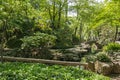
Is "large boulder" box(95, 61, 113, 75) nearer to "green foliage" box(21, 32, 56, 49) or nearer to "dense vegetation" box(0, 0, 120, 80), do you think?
"dense vegetation" box(0, 0, 120, 80)

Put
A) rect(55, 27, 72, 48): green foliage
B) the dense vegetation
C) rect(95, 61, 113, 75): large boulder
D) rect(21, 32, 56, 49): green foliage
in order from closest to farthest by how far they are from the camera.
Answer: the dense vegetation < rect(95, 61, 113, 75): large boulder < rect(21, 32, 56, 49): green foliage < rect(55, 27, 72, 48): green foliage

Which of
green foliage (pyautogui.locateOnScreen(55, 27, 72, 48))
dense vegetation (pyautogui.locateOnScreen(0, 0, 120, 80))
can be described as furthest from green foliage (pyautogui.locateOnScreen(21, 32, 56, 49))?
green foliage (pyautogui.locateOnScreen(55, 27, 72, 48))

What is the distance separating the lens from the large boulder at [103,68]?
30.8 feet

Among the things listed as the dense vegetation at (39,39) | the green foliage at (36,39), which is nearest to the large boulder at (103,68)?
the dense vegetation at (39,39)

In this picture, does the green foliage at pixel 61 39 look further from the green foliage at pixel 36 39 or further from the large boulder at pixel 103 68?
the large boulder at pixel 103 68

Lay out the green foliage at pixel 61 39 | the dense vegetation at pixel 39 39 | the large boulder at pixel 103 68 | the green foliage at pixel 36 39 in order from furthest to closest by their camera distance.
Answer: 1. the green foliage at pixel 61 39
2. the green foliage at pixel 36 39
3. the large boulder at pixel 103 68
4. the dense vegetation at pixel 39 39

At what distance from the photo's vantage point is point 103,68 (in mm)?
9352

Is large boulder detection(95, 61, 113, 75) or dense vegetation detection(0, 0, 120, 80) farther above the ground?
dense vegetation detection(0, 0, 120, 80)

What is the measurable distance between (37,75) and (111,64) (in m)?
5.51

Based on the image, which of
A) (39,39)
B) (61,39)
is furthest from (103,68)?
(61,39)

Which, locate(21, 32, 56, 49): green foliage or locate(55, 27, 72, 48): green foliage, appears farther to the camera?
locate(55, 27, 72, 48): green foliage

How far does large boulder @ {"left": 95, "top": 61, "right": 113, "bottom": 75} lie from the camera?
9383 millimetres

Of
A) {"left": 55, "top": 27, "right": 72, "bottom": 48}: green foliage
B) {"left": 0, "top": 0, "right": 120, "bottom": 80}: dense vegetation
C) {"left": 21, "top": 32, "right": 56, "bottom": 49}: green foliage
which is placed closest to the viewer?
{"left": 0, "top": 0, "right": 120, "bottom": 80}: dense vegetation

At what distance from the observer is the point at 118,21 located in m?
16.3
